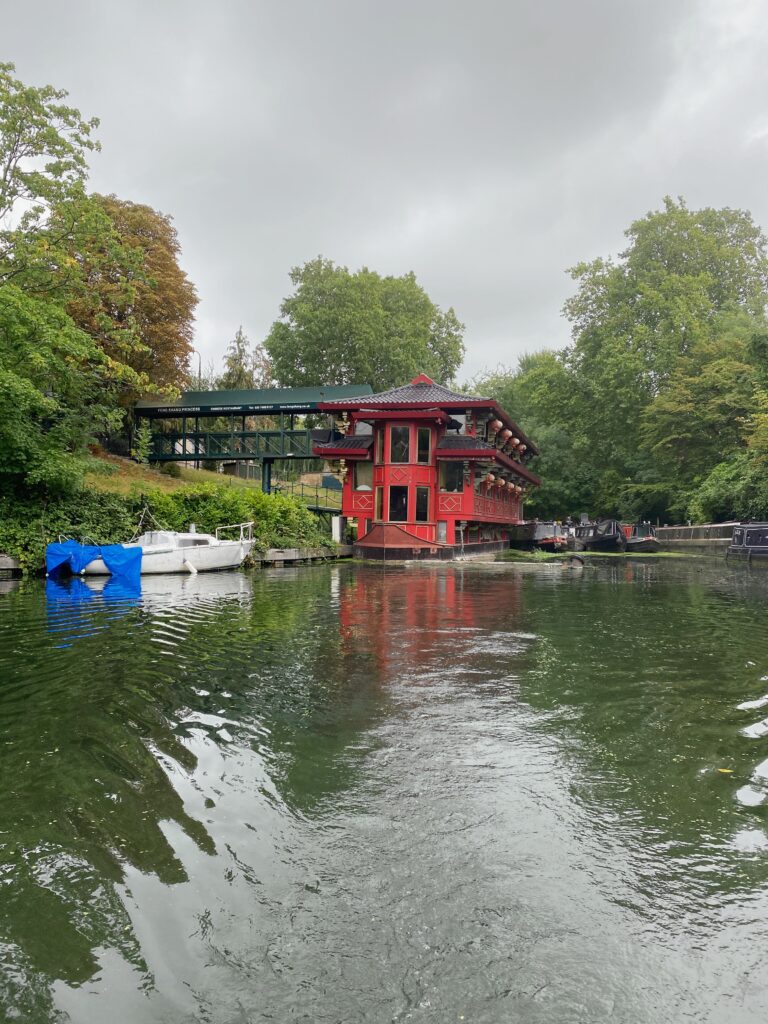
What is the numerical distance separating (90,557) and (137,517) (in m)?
6.05

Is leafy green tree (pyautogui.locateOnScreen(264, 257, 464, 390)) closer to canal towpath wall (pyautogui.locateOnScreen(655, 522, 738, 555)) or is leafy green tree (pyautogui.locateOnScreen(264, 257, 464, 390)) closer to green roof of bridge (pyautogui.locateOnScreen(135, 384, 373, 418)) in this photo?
green roof of bridge (pyautogui.locateOnScreen(135, 384, 373, 418))

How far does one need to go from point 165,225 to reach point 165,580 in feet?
112

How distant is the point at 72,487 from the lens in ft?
78.9

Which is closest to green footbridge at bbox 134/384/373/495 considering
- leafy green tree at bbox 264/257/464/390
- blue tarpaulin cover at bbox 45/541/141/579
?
leafy green tree at bbox 264/257/464/390

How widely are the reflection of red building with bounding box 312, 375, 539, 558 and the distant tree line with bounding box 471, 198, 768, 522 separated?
16.8m

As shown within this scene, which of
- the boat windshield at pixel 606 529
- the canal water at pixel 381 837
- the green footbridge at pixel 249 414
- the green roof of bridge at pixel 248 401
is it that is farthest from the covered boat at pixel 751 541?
the canal water at pixel 381 837

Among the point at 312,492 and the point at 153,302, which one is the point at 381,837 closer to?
the point at 153,302

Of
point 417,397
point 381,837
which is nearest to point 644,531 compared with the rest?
point 417,397

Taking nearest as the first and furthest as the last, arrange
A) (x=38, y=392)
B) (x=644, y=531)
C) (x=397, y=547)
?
(x=38, y=392) < (x=397, y=547) < (x=644, y=531)

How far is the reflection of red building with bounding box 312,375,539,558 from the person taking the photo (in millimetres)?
32719

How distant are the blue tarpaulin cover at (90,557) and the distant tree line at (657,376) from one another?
115 feet

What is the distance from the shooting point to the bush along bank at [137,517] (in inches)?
866

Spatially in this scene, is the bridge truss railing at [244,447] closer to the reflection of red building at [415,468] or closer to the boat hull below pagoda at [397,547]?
the reflection of red building at [415,468]

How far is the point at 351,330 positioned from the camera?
184ft
